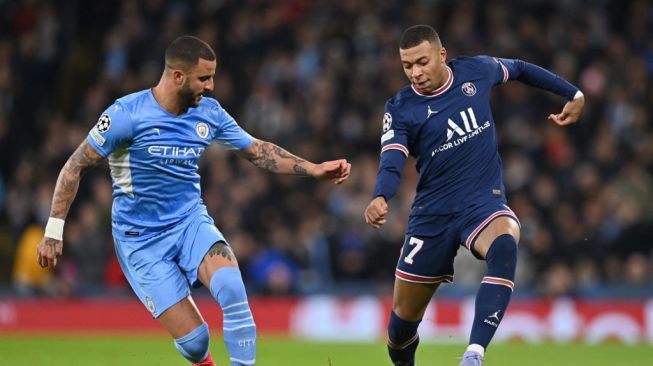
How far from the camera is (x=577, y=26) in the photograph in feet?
65.5

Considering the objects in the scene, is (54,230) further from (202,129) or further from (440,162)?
A: (440,162)

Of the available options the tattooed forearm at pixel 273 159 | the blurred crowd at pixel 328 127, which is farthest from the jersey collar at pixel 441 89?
the blurred crowd at pixel 328 127

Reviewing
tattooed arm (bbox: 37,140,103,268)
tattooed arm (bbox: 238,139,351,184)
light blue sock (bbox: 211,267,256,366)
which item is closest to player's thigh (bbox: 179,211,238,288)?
light blue sock (bbox: 211,267,256,366)

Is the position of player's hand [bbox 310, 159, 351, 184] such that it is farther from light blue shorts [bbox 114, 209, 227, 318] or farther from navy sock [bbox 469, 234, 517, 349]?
navy sock [bbox 469, 234, 517, 349]

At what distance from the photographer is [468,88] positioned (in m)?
8.96

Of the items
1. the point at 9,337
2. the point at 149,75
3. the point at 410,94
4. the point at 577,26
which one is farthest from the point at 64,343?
the point at 577,26

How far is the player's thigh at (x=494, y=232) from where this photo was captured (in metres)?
8.34

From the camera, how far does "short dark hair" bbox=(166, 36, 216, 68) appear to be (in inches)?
320

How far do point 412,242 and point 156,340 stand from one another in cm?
755

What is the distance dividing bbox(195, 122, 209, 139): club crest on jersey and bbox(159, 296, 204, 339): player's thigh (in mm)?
1176

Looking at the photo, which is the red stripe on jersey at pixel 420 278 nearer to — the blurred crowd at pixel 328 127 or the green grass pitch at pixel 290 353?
the green grass pitch at pixel 290 353

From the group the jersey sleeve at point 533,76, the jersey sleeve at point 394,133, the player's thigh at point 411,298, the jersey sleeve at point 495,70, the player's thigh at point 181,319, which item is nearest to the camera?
the player's thigh at point 181,319

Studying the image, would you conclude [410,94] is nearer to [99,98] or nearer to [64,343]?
[64,343]

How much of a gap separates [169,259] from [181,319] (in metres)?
0.45
